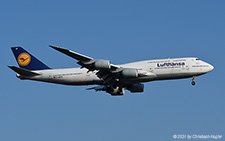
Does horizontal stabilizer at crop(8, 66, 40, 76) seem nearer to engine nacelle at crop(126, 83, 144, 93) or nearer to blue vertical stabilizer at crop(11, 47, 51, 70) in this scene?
blue vertical stabilizer at crop(11, 47, 51, 70)

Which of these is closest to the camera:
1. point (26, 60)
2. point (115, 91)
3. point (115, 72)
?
point (115, 72)

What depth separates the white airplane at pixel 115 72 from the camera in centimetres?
5056

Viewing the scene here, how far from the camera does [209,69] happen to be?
53.9m

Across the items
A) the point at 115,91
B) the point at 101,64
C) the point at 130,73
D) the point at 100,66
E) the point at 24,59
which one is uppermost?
the point at 24,59

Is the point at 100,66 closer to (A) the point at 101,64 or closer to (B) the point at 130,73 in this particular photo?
(A) the point at 101,64

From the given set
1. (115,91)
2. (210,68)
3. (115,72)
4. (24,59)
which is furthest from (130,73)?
(24,59)

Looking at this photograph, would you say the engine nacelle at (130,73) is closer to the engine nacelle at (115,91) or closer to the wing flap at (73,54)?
A: the wing flap at (73,54)

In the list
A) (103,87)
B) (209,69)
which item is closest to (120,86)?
(103,87)

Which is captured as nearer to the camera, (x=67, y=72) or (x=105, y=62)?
(x=105, y=62)

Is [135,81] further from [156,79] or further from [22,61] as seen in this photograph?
[22,61]

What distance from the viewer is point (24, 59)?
61125 mm

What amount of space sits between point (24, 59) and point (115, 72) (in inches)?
685

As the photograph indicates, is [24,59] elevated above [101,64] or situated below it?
above

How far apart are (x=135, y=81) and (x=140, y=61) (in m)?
3.65
